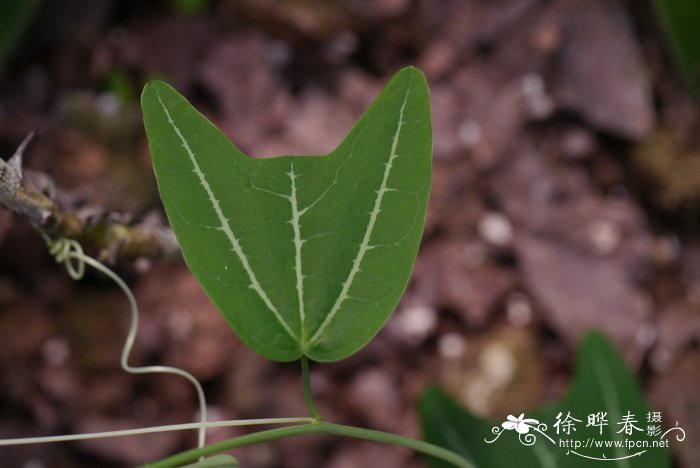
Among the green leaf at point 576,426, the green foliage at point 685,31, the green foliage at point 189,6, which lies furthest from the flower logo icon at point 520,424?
the green foliage at point 189,6

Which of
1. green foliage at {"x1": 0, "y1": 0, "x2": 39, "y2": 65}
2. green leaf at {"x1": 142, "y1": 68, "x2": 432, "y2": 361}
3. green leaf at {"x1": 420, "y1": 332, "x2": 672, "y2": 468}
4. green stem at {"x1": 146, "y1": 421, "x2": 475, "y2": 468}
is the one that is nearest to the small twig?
green leaf at {"x1": 142, "y1": 68, "x2": 432, "y2": 361}

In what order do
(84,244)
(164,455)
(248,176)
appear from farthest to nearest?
1. (164,455)
2. (84,244)
3. (248,176)

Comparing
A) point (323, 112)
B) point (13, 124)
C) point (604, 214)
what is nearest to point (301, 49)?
point (323, 112)

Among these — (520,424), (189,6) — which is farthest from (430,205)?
(189,6)

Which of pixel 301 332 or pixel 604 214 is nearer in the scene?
pixel 301 332

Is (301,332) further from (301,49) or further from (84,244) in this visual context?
(301,49)

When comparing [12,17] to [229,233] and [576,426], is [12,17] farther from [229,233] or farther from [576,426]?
[576,426]
